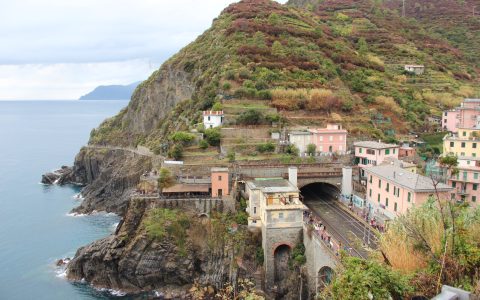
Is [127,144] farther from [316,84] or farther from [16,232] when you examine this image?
[316,84]

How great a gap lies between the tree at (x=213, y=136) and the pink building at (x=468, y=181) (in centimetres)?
2477

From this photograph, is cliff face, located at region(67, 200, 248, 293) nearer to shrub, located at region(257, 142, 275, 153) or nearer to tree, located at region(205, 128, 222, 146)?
tree, located at region(205, 128, 222, 146)

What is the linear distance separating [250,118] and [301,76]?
17451mm

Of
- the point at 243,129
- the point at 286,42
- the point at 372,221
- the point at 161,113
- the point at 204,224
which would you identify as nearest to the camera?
the point at 372,221

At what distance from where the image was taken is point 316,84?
67500 millimetres

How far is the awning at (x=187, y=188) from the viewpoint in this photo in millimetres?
41781

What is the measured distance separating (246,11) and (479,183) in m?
61.7

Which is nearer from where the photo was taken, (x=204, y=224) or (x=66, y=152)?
(x=204, y=224)

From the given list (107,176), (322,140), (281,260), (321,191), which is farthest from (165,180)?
(107,176)

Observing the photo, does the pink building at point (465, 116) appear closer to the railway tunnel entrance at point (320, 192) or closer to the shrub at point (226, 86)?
the railway tunnel entrance at point (320, 192)

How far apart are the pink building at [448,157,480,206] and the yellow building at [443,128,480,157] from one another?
13.5 feet

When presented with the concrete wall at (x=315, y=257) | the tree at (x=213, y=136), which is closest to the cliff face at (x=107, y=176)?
the tree at (x=213, y=136)

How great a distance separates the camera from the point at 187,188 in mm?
42250

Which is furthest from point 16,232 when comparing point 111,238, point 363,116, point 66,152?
point 66,152
